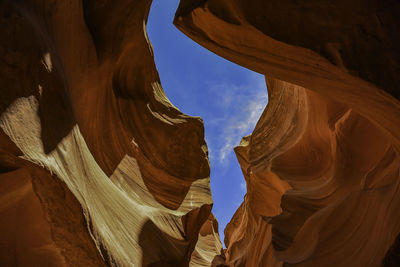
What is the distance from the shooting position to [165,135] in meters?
6.82

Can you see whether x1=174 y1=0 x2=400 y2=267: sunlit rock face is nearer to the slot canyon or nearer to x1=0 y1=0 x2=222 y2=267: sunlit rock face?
the slot canyon

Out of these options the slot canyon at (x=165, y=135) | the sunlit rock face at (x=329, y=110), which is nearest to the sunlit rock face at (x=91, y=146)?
the slot canyon at (x=165, y=135)

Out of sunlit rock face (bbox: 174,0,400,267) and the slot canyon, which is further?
sunlit rock face (bbox: 174,0,400,267)

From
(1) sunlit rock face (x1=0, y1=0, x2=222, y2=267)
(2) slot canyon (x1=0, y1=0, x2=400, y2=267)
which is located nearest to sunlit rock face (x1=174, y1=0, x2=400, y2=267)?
(2) slot canyon (x1=0, y1=0, x2=400, y2=267)

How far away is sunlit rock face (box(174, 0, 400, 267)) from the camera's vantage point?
2850 millimetres

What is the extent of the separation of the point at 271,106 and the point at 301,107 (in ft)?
6.65

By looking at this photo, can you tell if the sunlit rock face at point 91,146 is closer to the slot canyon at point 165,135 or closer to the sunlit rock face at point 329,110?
the slot canyon at point 165,135

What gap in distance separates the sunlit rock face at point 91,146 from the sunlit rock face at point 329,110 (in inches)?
73.3

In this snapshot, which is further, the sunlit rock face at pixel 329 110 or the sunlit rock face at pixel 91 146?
the sunlit rock face at pixel 329 110

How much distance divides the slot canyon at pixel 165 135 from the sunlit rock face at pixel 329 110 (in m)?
0.02

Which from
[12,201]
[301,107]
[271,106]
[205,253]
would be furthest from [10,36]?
[205,253]

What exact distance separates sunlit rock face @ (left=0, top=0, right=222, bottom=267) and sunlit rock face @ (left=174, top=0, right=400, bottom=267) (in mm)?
→ 1861

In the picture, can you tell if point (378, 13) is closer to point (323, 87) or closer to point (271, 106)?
point (323, 87)

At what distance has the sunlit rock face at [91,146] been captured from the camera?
2678mm
